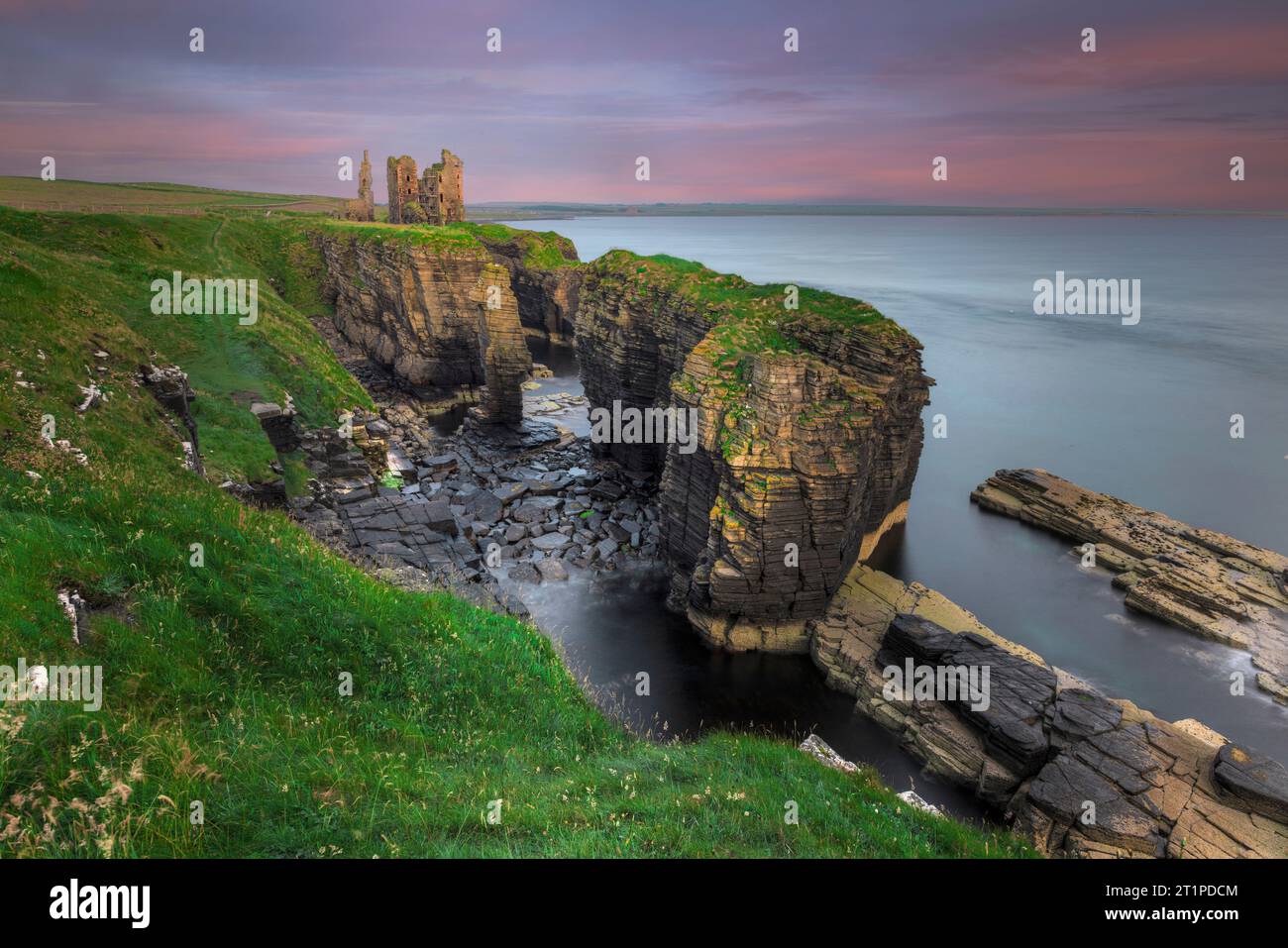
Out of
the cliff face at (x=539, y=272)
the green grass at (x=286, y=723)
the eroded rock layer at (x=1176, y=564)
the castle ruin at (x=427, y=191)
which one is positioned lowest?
the eroded rock layer at (x=1176, y=564)

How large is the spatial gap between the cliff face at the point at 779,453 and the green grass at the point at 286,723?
15765 mm

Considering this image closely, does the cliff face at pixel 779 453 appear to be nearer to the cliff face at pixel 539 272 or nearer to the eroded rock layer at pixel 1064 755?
the eroded rock layer at pixel 1064 755

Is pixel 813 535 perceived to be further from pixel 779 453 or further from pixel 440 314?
pixel 440 314

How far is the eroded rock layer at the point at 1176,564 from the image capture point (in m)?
32.3

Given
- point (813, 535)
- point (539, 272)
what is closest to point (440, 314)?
point (539, 272)

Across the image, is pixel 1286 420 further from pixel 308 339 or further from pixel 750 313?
pixel 308 339

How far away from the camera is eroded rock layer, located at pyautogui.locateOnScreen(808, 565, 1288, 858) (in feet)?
66.2

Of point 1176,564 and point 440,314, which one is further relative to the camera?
point 440,314

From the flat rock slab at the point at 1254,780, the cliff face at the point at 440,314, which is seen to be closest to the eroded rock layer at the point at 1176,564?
the flat rock slab at the point at 1254,780

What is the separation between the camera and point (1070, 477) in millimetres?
54312

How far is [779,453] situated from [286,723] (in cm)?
2420

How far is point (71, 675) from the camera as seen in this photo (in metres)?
6.99

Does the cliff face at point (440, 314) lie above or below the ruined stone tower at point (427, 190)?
below
